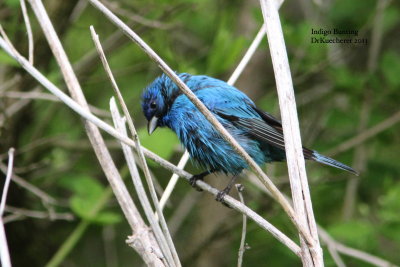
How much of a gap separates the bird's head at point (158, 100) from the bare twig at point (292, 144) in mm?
1553

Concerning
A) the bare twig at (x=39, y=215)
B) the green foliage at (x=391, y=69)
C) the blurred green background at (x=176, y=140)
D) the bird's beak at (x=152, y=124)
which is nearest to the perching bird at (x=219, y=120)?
the bird's beak at (x=152, y=124)

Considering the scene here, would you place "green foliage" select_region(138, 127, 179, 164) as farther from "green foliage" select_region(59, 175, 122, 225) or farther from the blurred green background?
"green foliage" select_region(59, 175, 122, 225)

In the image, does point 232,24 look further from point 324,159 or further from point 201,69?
point 324,159

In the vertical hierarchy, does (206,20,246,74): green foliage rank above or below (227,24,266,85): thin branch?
above

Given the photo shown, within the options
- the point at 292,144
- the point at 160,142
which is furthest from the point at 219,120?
the point at 292,144

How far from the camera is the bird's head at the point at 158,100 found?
446 cm

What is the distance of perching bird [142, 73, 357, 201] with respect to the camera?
13.8 feet

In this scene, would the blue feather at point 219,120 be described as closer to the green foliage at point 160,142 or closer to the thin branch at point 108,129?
the green foliage at point 160,142

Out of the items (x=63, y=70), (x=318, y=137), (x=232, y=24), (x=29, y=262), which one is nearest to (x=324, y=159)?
(x=63, y=70)

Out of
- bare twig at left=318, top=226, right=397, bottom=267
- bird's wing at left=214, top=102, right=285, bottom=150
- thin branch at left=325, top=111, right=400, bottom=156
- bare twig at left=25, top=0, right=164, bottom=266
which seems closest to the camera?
bare twig at left=25, top=0, right=164, bottom=266

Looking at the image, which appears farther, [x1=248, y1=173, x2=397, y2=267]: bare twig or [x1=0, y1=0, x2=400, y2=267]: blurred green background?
[x1=0, y1=0, x2=400, y2=267]: blurred green background

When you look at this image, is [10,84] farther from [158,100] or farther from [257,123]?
[257,123]

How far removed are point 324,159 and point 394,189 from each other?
2.90 ft

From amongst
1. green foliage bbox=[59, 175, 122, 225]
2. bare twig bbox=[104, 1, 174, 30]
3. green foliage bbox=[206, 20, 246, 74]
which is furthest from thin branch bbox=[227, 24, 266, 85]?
bare twig bbox=[104, 1, 174, 30]
